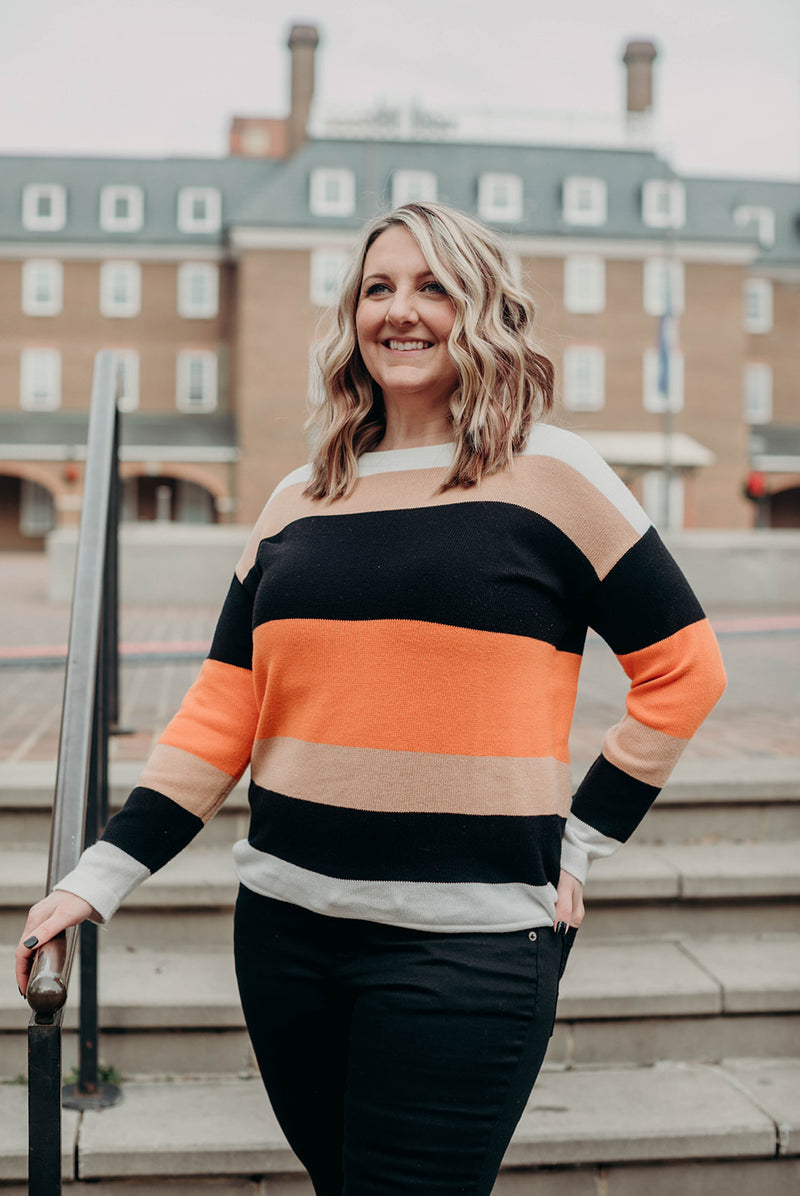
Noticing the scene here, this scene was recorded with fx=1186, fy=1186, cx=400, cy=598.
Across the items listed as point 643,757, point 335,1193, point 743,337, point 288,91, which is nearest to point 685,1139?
point 335,1193

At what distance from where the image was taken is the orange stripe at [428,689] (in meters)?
1.47

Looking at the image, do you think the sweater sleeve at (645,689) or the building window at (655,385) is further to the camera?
the building window at (655,385)

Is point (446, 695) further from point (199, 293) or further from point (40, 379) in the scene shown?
point (40, 379)

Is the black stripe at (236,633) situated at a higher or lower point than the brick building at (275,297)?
lower

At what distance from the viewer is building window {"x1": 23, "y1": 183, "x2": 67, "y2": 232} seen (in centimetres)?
3422

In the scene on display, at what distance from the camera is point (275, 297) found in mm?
30500

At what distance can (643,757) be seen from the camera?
157cm

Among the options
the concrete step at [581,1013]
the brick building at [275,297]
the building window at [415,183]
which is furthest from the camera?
the building window at [415,183]

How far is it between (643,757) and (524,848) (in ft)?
0.73

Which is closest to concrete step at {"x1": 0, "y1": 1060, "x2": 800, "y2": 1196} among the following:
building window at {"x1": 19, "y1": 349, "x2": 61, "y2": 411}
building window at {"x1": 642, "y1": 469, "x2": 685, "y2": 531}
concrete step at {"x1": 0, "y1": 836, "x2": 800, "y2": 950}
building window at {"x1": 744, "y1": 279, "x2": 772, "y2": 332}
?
concrete step at {"x1": 0, "y1": 836, "x2": 800, "y2": 950}

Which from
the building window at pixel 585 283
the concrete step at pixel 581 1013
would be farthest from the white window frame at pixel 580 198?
the concrete step at pixel 581 1013

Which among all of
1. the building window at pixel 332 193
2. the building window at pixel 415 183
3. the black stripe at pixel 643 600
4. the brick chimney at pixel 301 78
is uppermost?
the brick chimney at pixel 301 78

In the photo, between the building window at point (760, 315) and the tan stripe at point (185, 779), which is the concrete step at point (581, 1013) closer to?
the tan stripe at point (185, 779)

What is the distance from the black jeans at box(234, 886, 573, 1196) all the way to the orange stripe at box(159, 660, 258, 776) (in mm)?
268
